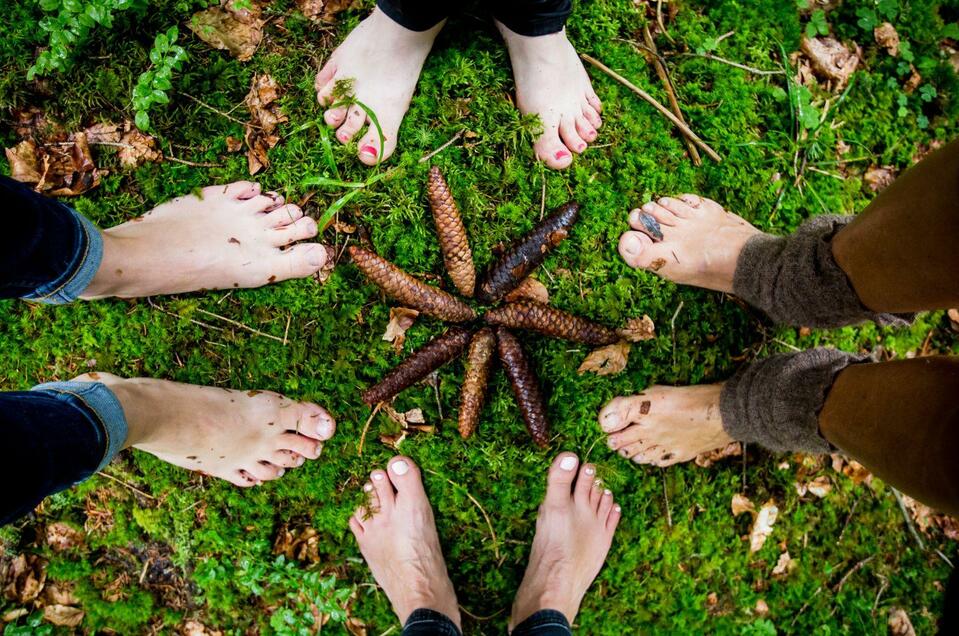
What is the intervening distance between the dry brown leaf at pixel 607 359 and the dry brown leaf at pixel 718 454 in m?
0.72

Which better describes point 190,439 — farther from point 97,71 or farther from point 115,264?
point 97,71

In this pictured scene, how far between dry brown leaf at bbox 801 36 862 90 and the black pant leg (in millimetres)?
1679

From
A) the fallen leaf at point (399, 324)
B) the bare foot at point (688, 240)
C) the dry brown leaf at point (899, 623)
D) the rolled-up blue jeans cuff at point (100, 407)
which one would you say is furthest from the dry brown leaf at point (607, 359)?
the dry brown leaf at point (899, 623)

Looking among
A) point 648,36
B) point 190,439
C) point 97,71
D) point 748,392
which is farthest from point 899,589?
point 97,71

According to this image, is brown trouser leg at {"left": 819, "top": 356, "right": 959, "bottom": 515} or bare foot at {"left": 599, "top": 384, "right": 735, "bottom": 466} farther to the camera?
bare foot at {"left": 599, "top": 384, "right": 735, "bottom": 466}

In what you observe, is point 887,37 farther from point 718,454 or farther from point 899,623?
point 899,623

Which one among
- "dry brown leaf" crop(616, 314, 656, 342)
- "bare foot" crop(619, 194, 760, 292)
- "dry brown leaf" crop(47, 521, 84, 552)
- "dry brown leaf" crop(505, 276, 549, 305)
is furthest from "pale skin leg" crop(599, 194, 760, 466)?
"dry brown leaf" crop(47, 521, 84, 552)

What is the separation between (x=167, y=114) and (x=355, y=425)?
1951mm

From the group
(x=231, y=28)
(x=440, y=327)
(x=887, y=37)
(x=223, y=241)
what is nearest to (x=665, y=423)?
(x=440, y=327)

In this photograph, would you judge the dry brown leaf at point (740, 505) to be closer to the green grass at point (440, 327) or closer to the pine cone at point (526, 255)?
the green grass at point (440, 327)

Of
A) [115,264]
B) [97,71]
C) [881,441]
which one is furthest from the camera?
[97,71]

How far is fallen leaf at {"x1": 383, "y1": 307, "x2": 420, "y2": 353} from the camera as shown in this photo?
285cm

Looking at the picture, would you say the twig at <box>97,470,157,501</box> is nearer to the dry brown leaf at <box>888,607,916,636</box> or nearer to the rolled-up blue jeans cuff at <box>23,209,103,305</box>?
the rolled-up blue jeans cuff at <box>23,209,103,305</box>

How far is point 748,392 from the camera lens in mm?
2773
